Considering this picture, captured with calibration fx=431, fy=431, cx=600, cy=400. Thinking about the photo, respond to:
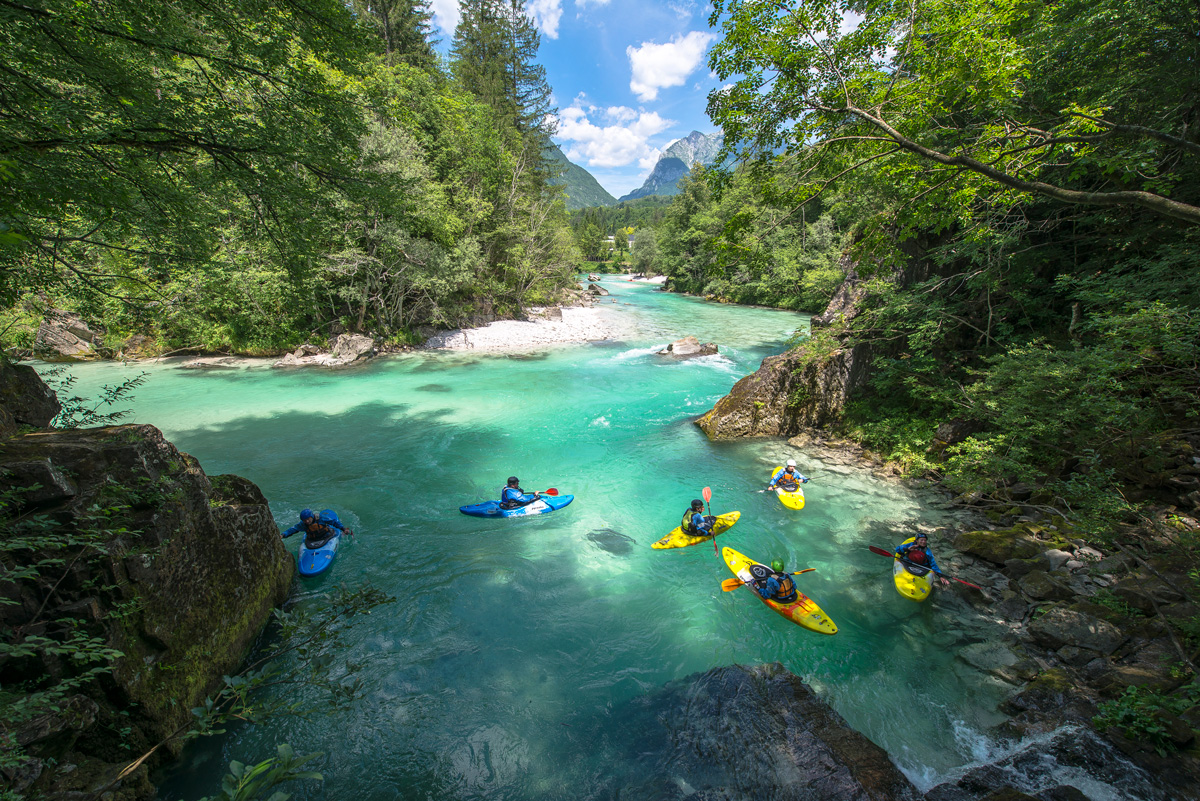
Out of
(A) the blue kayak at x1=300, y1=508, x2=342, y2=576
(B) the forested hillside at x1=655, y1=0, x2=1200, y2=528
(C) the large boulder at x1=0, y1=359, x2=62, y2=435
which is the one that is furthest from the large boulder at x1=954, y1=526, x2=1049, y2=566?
(C) the large boulder at x1=0, y1=359, x2=62, y2=435

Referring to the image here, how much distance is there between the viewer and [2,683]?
285cm

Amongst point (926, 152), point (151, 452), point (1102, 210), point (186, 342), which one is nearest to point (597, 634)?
point (151, 452)

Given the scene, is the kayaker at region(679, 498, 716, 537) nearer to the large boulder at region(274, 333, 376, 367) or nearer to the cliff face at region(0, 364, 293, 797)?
the cliff face at region(0, 364, 293, 797)

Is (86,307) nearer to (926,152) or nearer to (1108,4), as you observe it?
(926,152)

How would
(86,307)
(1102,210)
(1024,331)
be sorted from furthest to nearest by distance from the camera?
(1024,331), (1102,210), (86,307)

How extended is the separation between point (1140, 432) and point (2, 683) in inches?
468

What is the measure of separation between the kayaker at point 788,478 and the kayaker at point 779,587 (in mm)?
3200

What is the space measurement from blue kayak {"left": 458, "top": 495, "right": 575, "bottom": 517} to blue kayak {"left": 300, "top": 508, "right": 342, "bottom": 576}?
224cm

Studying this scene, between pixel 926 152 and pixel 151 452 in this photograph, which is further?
pixel 151 452

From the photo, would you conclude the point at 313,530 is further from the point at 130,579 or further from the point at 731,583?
the point at 731,583

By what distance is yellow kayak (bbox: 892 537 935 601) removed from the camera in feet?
20.8

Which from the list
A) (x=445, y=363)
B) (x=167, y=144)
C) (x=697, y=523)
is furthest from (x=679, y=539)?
(x=445, y=363)

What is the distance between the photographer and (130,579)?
3791 millimetres

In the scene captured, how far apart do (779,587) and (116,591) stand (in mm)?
7350
